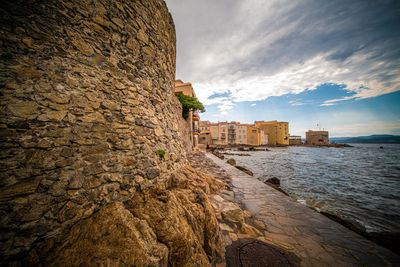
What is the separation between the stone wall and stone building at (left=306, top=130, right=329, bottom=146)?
293 feet

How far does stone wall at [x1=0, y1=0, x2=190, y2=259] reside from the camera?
1512 mm

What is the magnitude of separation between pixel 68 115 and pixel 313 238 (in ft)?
17.4

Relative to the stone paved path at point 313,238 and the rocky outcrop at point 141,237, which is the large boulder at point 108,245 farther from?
the stone paved path at point 313,238

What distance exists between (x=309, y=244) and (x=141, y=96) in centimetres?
484

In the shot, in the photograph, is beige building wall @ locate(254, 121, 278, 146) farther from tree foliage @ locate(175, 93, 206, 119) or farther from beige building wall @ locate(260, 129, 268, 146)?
tree foliage @ locate(175, 93, 206, 119)

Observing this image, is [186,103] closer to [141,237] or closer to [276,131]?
[141,237]

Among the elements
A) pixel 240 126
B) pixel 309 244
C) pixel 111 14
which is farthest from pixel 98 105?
pixel 240 126

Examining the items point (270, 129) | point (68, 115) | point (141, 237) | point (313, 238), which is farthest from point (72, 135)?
point (270, 129)

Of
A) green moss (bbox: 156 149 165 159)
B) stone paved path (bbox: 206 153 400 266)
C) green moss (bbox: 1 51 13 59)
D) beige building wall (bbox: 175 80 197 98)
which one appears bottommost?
stone paved path (bbox: 206 153 400 266)

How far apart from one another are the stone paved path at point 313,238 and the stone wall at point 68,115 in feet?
10.3

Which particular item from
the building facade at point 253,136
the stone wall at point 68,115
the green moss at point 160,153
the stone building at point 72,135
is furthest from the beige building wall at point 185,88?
the building facade at point 253,136

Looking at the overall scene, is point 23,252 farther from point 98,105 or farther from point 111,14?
point 111,14

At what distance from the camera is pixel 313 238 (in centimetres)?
286

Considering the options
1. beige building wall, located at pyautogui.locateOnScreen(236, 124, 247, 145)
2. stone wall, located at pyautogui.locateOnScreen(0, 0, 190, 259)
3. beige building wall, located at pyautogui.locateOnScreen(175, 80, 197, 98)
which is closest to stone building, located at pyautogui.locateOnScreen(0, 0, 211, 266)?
stone wall, located at pyautogui.locateOnScreen(0, 0, 190, 259)
